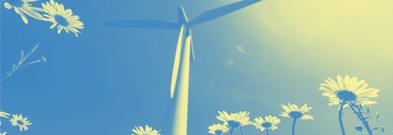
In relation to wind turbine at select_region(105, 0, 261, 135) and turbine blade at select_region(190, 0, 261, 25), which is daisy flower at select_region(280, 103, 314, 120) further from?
turbine blade at select_region(190, 0, 261, 25)

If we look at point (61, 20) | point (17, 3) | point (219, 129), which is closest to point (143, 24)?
point (219, 129)

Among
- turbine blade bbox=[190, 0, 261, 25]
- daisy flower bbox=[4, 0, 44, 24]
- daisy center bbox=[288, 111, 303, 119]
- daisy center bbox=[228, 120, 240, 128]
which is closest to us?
daisy flower bbox=[4, 0, 44, 24]

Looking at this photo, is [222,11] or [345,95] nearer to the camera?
[345,95]

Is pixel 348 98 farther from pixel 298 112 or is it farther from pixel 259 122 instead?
pixel 259 122

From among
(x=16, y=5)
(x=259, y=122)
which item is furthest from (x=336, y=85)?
(x=16, y=5)

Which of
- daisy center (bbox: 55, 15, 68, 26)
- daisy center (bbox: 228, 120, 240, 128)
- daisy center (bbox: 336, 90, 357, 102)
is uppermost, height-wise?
daisy center (bbox: 55, 15, 68, 26)

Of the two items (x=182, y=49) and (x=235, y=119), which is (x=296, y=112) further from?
(x=182, y=49)

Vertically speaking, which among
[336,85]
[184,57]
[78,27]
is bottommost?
[336,85]

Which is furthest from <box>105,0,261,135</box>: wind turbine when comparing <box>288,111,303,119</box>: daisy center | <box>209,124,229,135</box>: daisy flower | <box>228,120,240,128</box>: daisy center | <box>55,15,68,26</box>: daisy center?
<box>55,15,68,26</box>: daisy center

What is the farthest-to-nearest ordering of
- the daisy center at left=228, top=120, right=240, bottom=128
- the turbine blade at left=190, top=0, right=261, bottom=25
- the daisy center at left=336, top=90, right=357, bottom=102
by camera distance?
the turbine blade at left=190, top=0, right=261, bottom=25, the daisy center at left=228, top=120, right=240, bottom=128, the daisy center at left=336, top=90, right=357, bottom=102
